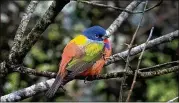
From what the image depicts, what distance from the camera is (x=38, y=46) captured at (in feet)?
20.2

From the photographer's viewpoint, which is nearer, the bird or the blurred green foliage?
the bird

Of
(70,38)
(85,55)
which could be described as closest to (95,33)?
(85,55)

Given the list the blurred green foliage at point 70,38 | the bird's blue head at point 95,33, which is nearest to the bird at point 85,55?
the bird's blue head at point 95,33

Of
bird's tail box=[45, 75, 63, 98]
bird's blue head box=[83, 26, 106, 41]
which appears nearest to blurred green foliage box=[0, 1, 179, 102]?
bird's blue head box=[83, 26, 106, 41]

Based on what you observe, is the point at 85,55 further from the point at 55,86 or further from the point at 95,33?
the point at 55,86

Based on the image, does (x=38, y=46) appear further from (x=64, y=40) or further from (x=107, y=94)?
(x=107, y=94)

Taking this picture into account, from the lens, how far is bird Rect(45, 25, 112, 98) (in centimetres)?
378

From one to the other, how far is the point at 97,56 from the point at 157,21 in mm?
2279

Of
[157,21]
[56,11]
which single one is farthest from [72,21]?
[56,11]

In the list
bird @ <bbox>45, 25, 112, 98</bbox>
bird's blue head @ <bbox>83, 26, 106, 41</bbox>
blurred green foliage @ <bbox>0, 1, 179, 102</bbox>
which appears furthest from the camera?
blurred green foliage @ <bbox>0, 1, 179, 102</bbox>

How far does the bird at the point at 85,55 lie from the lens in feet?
12.4

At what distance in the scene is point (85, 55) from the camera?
157 inches

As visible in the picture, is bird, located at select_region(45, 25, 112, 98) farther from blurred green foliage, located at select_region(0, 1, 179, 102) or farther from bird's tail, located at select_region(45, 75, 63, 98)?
blurred green foliage, located at select_region(0, 1, 179, 102)

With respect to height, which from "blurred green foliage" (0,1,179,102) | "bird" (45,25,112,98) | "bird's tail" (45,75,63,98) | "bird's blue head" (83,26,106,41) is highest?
"blurred green foliage" (0,1,179,102)
